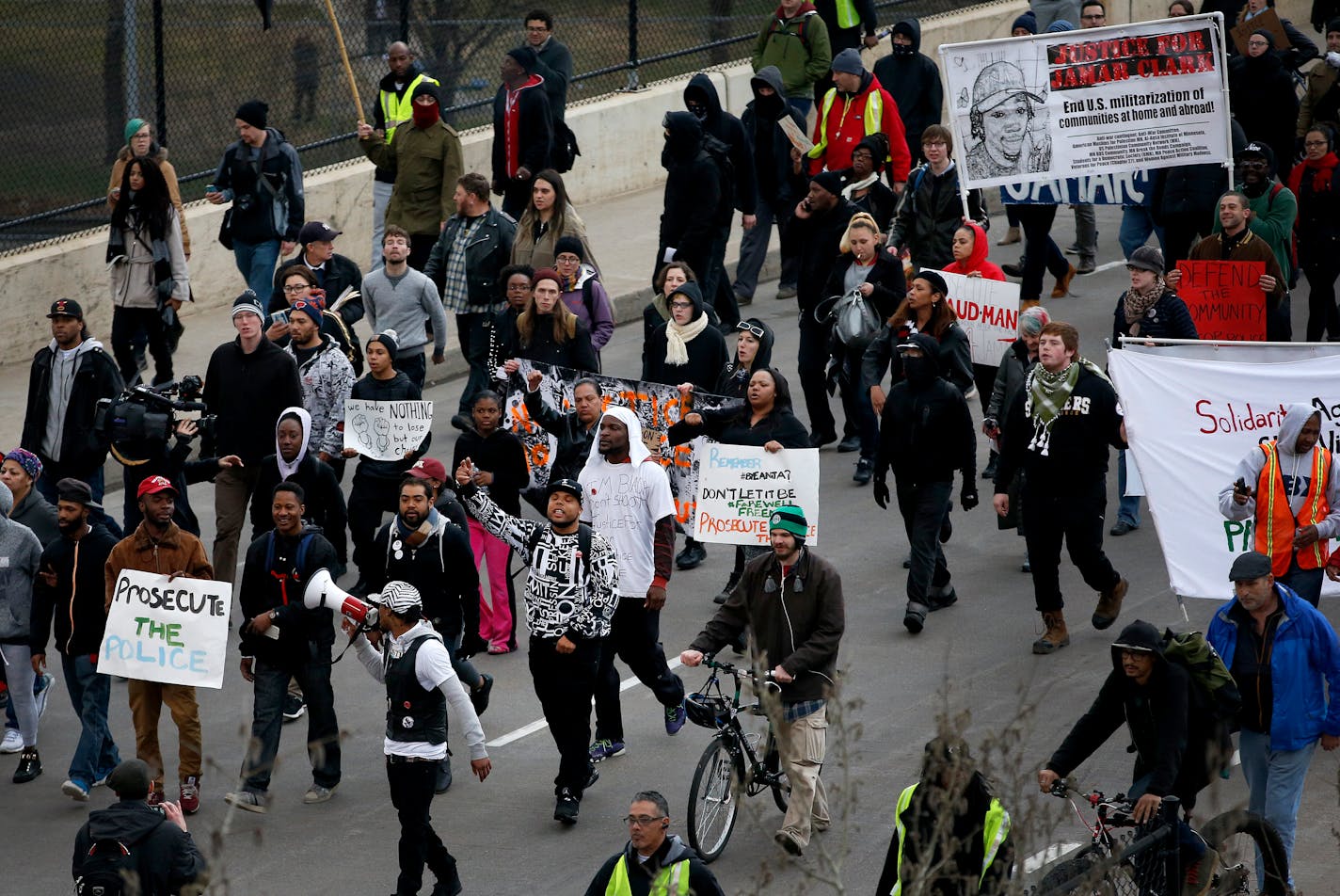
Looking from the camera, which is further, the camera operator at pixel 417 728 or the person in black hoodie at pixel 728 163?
the person in black hoodie at pixel 728 163

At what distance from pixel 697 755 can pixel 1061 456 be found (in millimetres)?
2805

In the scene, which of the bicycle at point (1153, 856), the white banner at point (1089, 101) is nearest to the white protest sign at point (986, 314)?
the white banner at point (1089, 101)

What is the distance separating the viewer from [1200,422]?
495 inches

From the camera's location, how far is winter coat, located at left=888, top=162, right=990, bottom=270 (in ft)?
55.3

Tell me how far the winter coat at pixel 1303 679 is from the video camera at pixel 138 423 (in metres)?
6.76

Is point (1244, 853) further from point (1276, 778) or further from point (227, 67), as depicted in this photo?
point (227, 67)

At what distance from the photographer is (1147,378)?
41.8 ft

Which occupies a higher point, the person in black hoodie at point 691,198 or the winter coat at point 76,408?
the person in black hoodie at point 691,198

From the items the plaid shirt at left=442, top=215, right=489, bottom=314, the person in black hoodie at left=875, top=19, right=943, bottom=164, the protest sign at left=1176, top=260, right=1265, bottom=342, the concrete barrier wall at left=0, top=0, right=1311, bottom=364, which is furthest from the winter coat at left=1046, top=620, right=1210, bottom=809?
the person in black hoodie at left=875, top=19, right=943, bottom=164

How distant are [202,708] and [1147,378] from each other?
5.86m

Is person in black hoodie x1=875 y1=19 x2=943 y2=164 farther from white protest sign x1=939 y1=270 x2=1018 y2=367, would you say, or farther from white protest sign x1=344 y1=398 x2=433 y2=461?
white protest sign x1=344 y1=398 x2=433 y2=461

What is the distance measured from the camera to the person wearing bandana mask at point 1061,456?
12453mm

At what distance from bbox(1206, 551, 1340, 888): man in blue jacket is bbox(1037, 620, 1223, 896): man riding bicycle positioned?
1.66ft

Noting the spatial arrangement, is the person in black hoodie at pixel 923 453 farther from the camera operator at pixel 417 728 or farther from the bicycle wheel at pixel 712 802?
the camera operator at pixel 417 728
